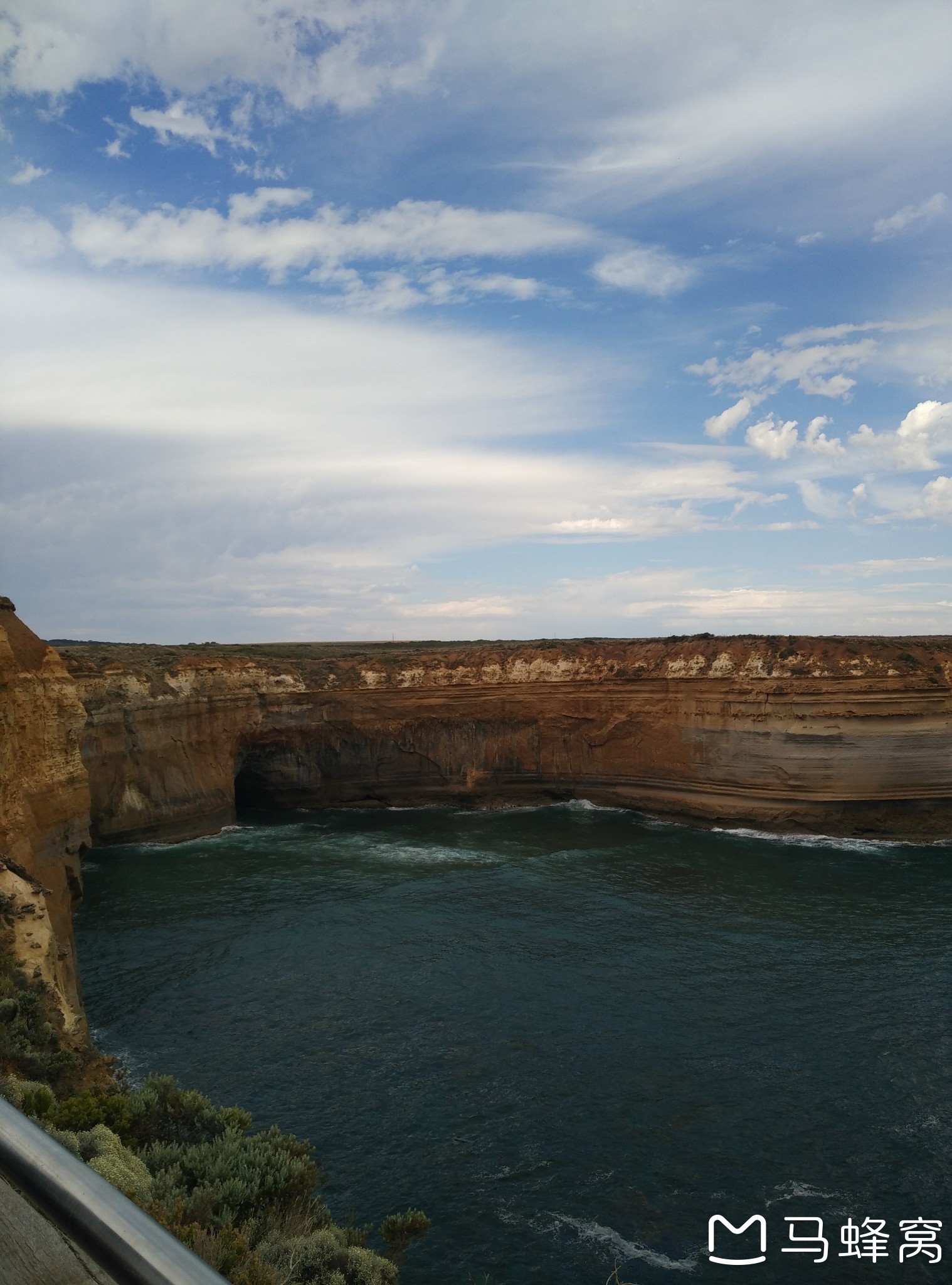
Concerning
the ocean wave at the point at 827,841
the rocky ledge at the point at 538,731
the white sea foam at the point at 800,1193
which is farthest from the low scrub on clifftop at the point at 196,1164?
the ocean wave at the point at 827,841

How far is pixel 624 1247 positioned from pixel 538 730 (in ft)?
104

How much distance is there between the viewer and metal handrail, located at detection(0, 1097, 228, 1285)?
2.45 meters

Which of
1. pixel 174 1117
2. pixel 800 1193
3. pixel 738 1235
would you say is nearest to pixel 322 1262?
pixel 174 1117

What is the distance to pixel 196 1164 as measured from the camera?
808 centimetres

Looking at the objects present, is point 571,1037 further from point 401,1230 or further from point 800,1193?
point 401,1230

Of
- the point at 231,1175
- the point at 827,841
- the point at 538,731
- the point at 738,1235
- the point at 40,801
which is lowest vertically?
the point at 827,841

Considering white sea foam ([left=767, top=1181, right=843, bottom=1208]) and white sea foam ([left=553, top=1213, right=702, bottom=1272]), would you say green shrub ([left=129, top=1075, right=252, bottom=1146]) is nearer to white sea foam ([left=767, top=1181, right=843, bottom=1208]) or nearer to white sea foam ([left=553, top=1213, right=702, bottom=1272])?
white sea foam ([left=553, top=1213, right=702, bottom=1272])

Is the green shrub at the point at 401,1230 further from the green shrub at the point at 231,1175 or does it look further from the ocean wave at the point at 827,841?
the ocean wave at the point at 827,841

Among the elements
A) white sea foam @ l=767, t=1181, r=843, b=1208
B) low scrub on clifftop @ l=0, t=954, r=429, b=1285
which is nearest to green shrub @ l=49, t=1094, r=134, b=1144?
low scrub on clifftop @ l=0, t=954, r=429, b=1285

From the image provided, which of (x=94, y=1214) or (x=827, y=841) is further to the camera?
Answer: (x=827, y=841)

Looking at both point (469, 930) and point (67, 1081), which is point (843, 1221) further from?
point (469, 930)

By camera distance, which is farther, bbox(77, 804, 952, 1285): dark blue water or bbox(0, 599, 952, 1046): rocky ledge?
bbox(0, 599, 952, 1046): rocky ledge

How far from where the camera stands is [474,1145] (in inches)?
496

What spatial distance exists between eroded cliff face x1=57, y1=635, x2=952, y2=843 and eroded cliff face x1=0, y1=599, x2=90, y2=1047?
48.0 feet
